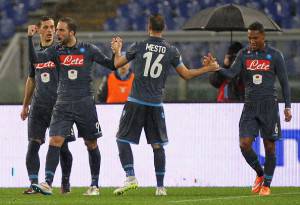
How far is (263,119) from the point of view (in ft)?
48.8

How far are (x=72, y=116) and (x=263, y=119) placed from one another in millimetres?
2366

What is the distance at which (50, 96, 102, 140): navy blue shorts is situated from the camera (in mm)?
14438

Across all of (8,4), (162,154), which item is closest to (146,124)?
(162,154)

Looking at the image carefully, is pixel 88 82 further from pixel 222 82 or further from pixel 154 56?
pixel 222 82

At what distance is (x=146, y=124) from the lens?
1458 centimetres

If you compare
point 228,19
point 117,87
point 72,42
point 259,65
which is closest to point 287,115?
point 259,65

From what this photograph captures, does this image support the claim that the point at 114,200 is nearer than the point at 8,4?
Yes

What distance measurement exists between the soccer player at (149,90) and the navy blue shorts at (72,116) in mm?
395

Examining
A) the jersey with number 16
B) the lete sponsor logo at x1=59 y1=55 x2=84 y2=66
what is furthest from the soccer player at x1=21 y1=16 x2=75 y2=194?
the jersey with number 16

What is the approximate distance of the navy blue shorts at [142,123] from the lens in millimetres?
14477

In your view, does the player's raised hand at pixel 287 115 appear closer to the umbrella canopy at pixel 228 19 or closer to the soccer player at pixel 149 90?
the soccer player at pixel 149 90

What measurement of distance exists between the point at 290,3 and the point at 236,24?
6.74 m

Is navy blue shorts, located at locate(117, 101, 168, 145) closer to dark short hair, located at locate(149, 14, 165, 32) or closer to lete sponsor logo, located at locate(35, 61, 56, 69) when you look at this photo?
dark short hair, located at locate(149, 14, 165, 32)

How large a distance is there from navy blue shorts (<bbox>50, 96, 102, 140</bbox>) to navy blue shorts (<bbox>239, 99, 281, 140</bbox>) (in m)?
1.90
